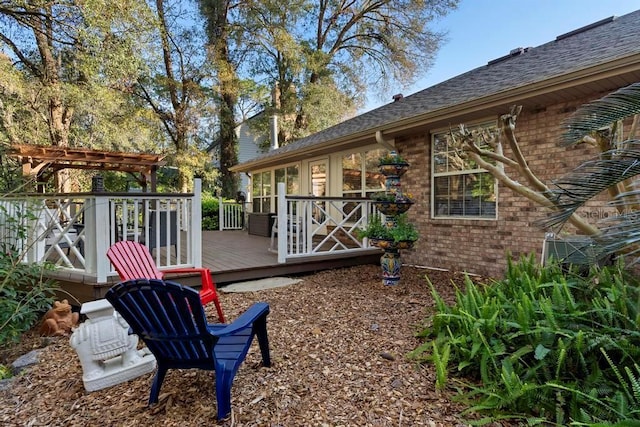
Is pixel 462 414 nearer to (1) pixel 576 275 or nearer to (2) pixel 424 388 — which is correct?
(2) pixel 424 388

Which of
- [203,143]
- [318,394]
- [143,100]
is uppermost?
[143,100]

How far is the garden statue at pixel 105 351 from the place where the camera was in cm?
251

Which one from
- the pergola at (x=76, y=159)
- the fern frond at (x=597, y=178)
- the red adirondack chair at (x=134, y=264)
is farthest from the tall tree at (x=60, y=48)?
the fern frond at (x=597, y=178)

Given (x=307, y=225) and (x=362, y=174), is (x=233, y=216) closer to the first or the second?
(x=362, y=174)

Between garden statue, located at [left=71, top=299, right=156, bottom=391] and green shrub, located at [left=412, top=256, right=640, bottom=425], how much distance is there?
2.18 m

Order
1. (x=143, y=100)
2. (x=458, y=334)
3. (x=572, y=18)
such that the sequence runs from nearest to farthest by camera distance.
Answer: (x=458, y=334), (x=572, y=18), (x=143, y=100)

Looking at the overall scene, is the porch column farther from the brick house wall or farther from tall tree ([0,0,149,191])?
the brick house wall

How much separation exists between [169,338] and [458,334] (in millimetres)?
2153

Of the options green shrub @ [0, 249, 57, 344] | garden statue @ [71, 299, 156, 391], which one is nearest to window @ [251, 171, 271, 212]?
green shrub @ [0, 249, 57, 344]

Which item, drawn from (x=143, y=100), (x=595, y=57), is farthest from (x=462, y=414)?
(x=143, y=100)

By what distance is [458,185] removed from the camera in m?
5.84

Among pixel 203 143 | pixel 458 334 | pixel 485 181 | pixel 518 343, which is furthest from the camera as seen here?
pixel 203 143

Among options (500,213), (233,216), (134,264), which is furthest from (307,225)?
(233,216)

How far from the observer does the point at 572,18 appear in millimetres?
11078
